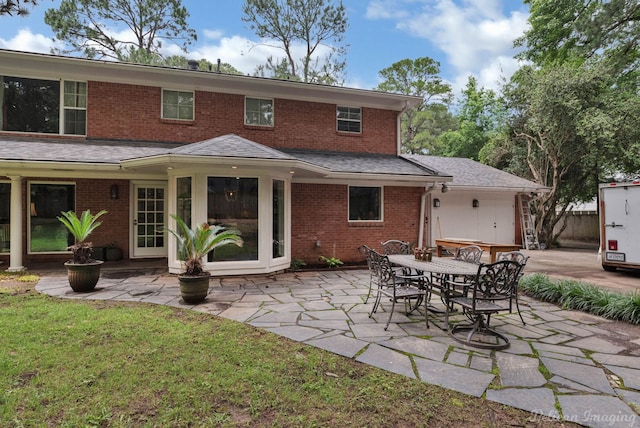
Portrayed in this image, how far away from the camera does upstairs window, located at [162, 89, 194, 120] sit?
9.70m

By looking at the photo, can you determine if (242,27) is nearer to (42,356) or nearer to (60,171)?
(60,171)

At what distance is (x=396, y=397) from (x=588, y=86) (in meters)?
14.0

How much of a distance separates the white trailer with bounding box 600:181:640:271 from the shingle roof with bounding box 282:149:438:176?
13.8ft

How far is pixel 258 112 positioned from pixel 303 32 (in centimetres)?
1264

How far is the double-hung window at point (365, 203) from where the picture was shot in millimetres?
9914

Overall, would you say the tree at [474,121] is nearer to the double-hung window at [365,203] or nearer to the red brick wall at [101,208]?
the double-hung window at [365,203]

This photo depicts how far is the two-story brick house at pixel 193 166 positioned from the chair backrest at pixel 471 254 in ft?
Result: 11.9

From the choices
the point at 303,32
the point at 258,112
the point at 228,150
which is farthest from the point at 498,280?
the point at 303,32

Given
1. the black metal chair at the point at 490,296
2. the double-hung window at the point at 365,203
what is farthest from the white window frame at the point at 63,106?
the black metal chair at the point at 490,296

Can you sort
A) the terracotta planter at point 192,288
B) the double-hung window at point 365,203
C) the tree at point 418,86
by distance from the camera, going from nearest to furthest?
1. the terracotta planter at point 192,288
2. the double-hung window at point 365,203
3. the tree at point 418,86

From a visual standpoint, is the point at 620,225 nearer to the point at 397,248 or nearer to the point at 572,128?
the point at 397,248

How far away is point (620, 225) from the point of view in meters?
7.98

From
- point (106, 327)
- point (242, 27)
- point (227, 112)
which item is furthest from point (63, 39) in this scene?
point (106, 327)

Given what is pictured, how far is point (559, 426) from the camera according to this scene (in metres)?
2.45
